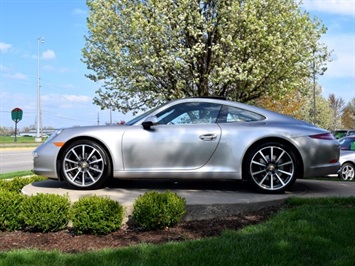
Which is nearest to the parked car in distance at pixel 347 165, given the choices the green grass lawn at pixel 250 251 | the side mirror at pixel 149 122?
the side mirror at pixel 149 122

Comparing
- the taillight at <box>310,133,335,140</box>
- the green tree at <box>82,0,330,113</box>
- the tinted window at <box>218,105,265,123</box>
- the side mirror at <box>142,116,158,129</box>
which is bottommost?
the taillight at <box>310,133,335,140</box>

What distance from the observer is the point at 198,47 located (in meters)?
13.0

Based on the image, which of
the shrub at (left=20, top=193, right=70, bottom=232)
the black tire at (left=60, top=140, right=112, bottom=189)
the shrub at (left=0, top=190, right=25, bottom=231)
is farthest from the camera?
the black tire at (left=60, top=140, right=112, bottom=189)

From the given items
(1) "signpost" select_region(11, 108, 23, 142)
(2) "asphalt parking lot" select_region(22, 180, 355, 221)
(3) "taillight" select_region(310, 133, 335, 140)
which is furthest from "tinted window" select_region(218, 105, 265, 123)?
(1) "signpost" select_region(11, 108, 23, 142)

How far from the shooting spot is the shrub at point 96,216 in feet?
13.9

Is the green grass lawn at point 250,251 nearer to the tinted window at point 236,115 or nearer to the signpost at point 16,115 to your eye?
the tinted window at point 236,115

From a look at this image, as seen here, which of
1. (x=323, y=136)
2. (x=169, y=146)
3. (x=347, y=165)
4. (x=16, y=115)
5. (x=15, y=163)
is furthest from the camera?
(x=16, y=115)

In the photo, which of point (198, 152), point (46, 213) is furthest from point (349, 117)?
point (46, 213)

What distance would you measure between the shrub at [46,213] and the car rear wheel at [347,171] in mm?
10401

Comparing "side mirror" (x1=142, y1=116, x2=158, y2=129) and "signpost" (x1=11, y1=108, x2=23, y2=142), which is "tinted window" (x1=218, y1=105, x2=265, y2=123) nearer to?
"side mirror" (x1=142, y1=116, x2=158, y2=129)

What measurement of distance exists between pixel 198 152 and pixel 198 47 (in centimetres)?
819

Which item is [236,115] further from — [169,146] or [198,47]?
[198,47]

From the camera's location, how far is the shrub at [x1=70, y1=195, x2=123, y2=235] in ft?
13.9

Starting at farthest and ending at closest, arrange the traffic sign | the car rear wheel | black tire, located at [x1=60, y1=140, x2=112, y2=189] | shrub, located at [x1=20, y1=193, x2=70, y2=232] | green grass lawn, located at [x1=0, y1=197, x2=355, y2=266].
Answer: the traffic sign < the car rear wheel < black tire, located at [x1=60, y1=140, x2=112, y2=189] < shrub, located at [x1=20, y1=193, x2=70, y2=232] < green grass lawn, located at [x1=0, y1=197, x2=355, y2=266]
